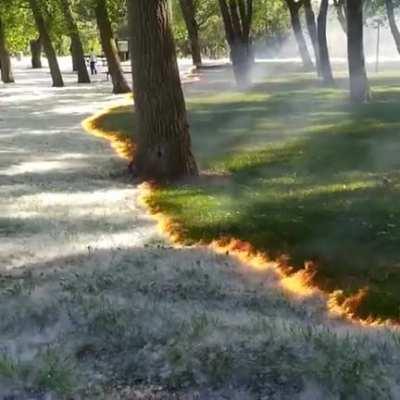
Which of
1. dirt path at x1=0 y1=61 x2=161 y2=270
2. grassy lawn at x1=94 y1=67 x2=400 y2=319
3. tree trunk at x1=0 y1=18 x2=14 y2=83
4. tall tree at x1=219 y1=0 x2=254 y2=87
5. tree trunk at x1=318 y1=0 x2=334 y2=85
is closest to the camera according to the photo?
grassy lawn at x1=94 y1=67 x2=400 y2=319

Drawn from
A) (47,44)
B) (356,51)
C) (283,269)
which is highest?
(47,44)

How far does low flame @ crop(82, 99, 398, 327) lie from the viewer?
607 cm

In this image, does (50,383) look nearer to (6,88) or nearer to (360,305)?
(360,305)

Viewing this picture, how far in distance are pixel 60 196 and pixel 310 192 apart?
129 inches

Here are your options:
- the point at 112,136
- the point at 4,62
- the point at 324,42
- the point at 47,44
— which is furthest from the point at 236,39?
the point at 112,136

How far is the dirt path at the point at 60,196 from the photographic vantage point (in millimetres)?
7918

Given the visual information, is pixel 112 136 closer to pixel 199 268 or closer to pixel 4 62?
pixel 199 268

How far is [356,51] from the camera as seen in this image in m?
18.1

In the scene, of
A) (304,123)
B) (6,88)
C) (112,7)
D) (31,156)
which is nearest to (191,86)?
A: (112,7)

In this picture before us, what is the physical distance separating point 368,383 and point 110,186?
7.29 meters

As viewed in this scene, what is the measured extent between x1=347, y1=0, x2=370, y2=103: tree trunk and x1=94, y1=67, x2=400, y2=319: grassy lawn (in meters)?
0.74

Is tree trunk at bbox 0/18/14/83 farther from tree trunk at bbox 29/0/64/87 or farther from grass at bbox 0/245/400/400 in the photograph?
grass at bbox 0/245/400/400

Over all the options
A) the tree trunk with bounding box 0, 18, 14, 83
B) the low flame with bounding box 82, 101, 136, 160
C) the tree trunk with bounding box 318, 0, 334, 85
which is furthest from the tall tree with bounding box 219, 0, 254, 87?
the tree trunk with bounding box 0, 18, 14, 83

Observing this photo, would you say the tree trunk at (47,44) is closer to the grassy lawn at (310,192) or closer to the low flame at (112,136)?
the low flame at (112,136)
